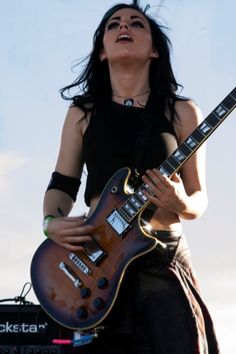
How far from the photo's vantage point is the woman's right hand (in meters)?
3.39

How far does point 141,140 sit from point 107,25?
0.69 metres

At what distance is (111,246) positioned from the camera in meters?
3.34

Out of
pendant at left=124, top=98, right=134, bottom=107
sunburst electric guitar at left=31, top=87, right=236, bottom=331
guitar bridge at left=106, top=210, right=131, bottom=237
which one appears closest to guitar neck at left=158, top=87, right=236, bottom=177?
sunburst electric guitar at left=31, top=87, right=236, bottom=331

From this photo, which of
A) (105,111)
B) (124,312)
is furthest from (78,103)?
(124,312)

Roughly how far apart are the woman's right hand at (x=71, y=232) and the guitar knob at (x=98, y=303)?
0.24m

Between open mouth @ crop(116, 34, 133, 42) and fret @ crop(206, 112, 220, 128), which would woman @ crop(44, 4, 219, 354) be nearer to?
open mouth @ crop(116, 34, 133, 42)

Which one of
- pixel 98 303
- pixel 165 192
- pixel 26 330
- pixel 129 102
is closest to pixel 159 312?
pixel 98 303

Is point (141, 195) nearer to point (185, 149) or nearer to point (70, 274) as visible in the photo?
point (185, 149)

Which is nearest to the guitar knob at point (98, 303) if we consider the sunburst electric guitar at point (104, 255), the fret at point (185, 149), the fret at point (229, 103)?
the sunburst electric guitar at point (104, 255)

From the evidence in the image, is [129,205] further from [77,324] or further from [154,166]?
[77,324]

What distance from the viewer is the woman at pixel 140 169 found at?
317 cm

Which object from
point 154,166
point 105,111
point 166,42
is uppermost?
point 166,42

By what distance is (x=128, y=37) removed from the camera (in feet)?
11.9

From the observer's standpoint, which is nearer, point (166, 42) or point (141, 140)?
point (141, 140)
